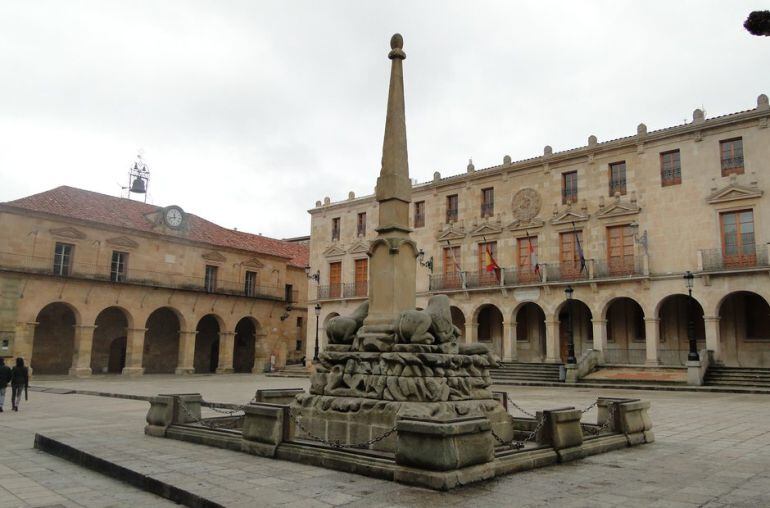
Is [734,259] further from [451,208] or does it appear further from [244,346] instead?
[244,346]

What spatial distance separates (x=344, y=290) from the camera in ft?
119

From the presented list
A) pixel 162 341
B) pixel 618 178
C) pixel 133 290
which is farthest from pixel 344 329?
pixel 162 341

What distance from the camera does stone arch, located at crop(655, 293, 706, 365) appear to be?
989 inches

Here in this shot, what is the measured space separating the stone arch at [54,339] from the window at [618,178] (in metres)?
27.1

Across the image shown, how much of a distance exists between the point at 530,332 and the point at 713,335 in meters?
8.66

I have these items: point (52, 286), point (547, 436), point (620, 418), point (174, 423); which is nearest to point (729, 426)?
point (620, 418)

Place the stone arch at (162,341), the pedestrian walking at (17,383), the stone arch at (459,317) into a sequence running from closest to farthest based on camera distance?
the pedestrian walking at (17,383) → the stone arch at (459,317) → the stone arch at (162,341)

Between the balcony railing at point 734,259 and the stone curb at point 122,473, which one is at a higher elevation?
the balcony railing at point 734,259

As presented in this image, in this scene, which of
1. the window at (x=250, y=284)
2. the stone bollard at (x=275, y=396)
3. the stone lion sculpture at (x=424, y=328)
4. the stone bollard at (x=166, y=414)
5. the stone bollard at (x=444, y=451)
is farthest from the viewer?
the window at (x=250, y=284)

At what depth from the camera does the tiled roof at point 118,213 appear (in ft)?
101

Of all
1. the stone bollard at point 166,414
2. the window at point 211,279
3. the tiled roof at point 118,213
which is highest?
the tiled roof at point 118,213

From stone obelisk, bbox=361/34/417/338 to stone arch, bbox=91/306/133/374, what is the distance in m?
28.5

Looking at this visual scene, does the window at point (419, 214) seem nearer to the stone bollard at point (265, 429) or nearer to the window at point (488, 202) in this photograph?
the window at point (488, 202)

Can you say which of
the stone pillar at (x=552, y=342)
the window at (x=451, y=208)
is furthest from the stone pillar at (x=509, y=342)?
the window at (x=451, y=208)
